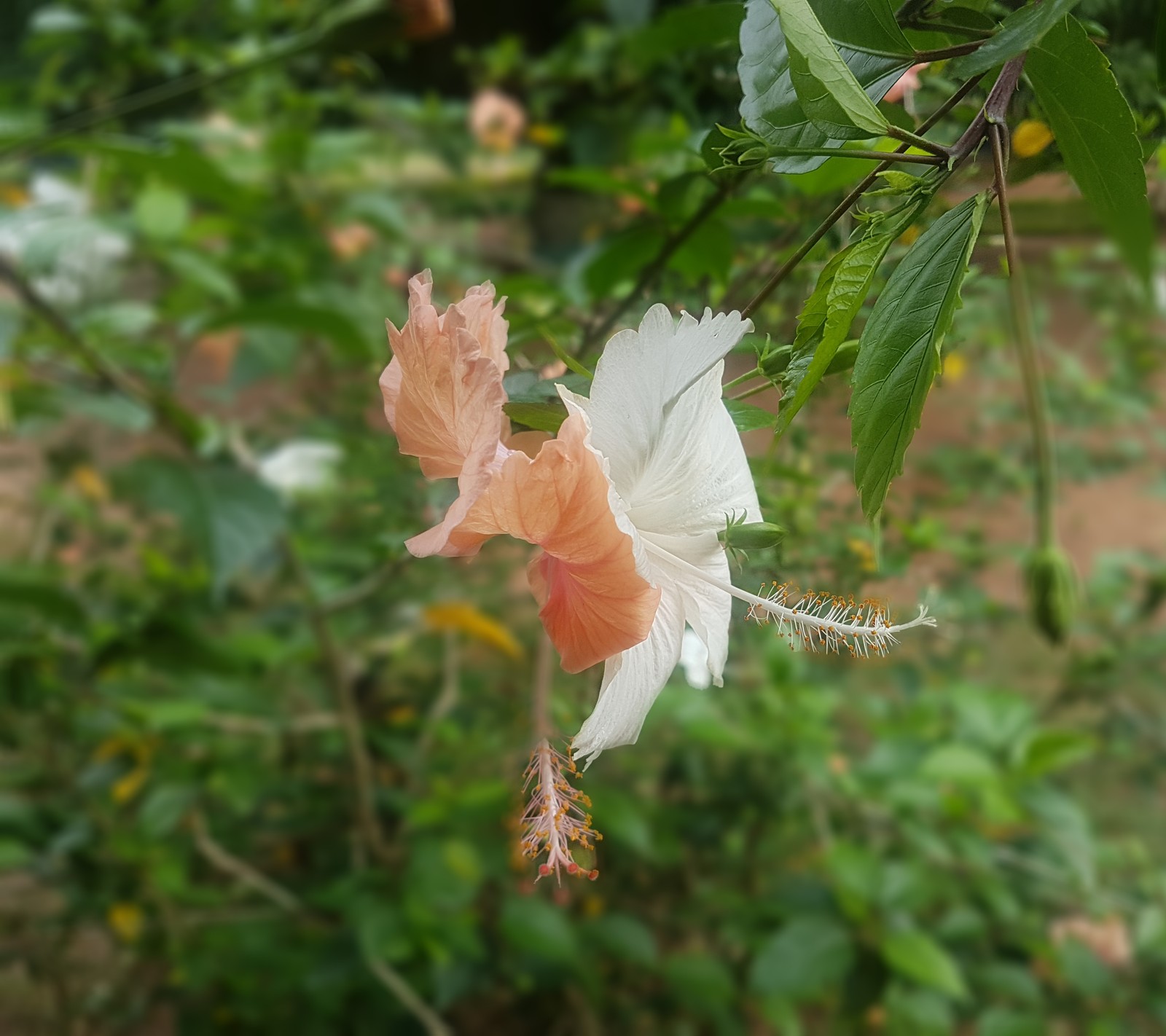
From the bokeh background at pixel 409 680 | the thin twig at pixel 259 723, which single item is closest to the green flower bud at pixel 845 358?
the bokeh background at pixel 409 680

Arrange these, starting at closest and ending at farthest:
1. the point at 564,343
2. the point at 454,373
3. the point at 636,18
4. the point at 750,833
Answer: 1. the point at 454,373
2. the point at 564,343
3. the point at 636,18
4. the point at 750,833

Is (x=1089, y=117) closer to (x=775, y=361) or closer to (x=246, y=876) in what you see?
(x=775, y=361)

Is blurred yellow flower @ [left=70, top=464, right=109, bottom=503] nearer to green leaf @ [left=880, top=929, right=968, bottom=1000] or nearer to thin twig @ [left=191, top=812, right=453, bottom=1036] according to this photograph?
thin twig @ [left=191, top=812, right=453, bottom=1036]

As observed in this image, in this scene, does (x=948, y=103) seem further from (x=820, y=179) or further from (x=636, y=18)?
(x=636, y=18)

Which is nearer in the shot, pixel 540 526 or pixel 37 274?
pixel 540 526

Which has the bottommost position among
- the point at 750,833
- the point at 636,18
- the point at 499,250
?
the point at 750,833

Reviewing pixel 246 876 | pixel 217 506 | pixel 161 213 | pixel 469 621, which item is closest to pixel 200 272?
pixel 161 213

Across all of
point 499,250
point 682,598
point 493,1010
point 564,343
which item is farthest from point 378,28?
point 493,1010
